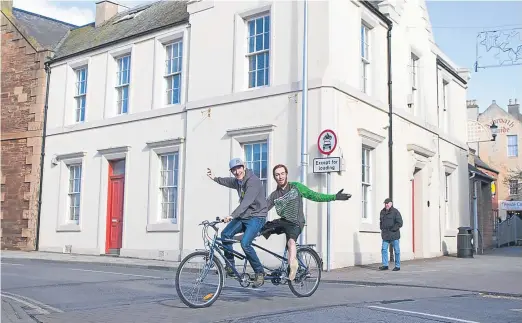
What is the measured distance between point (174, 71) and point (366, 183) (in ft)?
23.1

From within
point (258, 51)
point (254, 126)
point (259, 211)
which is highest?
point (258, 51)

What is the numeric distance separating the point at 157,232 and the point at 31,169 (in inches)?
290

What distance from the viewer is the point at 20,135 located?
74.4 feet

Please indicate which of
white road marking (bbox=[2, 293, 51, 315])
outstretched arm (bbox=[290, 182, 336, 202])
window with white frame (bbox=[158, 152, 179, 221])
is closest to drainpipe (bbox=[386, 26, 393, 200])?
window with white frame (bbox=[158, 152, 179, 221])

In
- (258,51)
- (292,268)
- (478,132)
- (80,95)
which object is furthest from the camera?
(478,132)

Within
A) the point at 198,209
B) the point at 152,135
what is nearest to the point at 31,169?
the point at 152,135

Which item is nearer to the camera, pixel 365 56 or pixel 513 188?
pixel 365 56

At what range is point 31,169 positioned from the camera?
72.3 feet

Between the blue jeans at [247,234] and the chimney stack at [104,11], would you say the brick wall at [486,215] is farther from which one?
the blue jeans at [247,234]

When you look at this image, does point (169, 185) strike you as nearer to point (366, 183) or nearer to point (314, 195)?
point (366, 183)

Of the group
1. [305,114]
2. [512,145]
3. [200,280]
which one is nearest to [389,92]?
[305,114]

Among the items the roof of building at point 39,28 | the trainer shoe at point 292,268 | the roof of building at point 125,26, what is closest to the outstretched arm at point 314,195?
the trainer shoe at point 292,268

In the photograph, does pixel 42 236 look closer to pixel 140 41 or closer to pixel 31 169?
pixel 31 169

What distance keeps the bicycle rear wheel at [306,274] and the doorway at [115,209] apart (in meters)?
11.7
